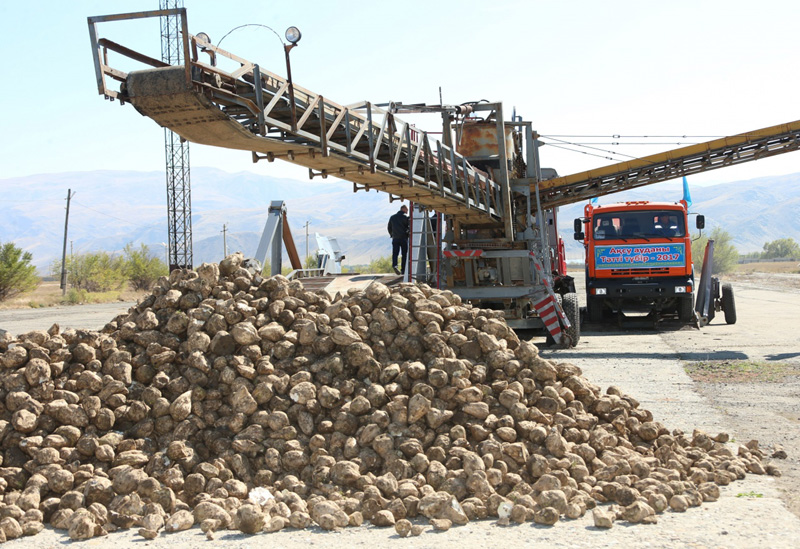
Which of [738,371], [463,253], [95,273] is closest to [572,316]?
[463,253]

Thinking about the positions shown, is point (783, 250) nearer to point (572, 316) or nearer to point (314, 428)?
point (572, 316)

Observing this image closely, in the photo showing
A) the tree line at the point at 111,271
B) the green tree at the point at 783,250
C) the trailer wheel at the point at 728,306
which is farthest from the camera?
the green tree at the point at 783,250

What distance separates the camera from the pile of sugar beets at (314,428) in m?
5.28

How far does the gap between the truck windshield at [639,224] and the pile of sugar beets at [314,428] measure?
9924 millimetres

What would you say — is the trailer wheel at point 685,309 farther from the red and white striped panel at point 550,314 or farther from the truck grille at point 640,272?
the red and white striped panel at point 550,314

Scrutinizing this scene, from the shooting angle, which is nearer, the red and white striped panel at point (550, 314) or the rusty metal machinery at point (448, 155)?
the rusty metal machinery at point (448, 155)

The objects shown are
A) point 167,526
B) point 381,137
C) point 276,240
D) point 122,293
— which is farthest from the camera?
point 122,293

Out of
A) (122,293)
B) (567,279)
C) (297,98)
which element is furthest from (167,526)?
(122,293)

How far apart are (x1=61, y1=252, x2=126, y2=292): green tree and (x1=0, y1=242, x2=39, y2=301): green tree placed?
32.4 ft

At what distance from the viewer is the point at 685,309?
55.3 feet

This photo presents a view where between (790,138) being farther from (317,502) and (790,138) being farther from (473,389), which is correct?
(317,502)

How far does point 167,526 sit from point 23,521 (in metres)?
1.01

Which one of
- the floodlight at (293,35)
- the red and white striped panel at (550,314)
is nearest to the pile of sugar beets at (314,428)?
the floodlight at (293,35)

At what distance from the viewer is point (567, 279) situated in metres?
16.3
